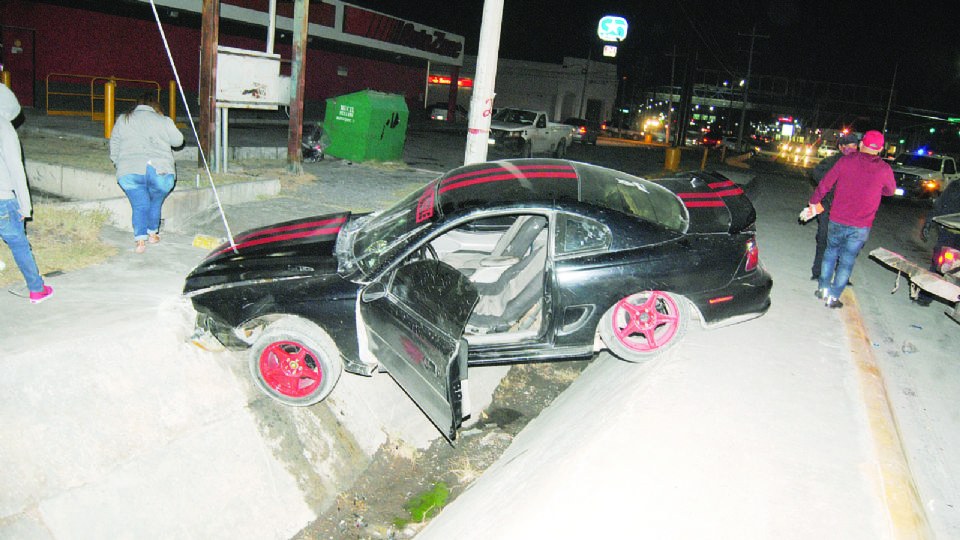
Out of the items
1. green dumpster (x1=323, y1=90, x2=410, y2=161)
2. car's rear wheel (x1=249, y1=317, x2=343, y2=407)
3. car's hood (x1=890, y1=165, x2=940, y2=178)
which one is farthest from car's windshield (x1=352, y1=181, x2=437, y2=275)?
car's hood (x1=890, y1=165, x2=940, y2=178)

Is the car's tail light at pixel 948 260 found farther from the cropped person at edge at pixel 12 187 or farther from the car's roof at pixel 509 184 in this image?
the cropped person at edge at pixel 12 187

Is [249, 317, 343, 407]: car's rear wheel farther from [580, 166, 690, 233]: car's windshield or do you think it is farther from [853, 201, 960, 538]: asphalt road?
[853, 201, 960, 538]: asphalt road

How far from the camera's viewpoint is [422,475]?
4656mm

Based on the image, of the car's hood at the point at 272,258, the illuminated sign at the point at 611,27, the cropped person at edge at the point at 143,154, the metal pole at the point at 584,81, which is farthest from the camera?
the metal pole at the point at 584,81

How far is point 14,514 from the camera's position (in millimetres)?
3297

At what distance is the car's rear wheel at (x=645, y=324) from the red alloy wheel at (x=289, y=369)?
2034 mm

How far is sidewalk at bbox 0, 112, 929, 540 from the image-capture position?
3.05 meters

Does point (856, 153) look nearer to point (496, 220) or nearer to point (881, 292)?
point (881, 292)

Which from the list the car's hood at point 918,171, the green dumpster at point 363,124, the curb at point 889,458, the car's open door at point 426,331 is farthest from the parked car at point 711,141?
the car's open door at point 426,331

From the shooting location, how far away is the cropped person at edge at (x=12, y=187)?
14.3ft

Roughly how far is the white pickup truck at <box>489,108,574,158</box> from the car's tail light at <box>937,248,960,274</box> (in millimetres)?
13117

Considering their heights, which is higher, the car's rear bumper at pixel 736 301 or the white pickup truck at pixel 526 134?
the white pickup truck at pixel 526 134

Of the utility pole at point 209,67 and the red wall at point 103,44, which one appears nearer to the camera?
the utility pole at point 209,67

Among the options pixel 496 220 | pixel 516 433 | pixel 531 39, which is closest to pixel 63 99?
pixel 496 220
